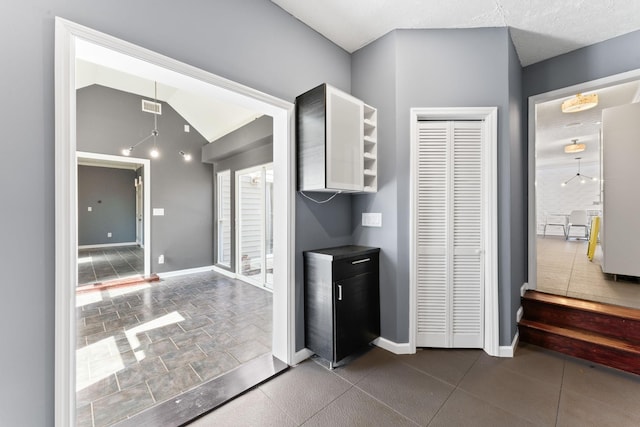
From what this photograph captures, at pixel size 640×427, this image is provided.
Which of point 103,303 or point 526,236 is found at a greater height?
point 526,236

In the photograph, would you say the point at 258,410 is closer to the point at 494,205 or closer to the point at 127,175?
the point at 494,205

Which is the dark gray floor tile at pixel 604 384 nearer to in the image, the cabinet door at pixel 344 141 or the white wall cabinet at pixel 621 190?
the white wall cabinet at pixel 621 190

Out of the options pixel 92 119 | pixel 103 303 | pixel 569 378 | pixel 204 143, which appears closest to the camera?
pixel 569 378

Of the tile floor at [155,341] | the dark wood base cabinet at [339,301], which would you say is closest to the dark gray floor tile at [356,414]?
the dark wood base cabinet at [339,301]

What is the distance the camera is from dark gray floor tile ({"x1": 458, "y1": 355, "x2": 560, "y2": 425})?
5.58ft

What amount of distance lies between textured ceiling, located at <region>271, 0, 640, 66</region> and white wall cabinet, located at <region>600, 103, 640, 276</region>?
154 cm

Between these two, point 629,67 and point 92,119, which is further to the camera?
point 92,119

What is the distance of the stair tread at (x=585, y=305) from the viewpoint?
235 cm

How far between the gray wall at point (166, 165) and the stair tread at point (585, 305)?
5.83 m

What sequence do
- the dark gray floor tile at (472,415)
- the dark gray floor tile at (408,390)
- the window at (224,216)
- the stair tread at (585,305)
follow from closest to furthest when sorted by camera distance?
the dark gray floor tile at (472,415), the dark gray floor tile at (408,390), the stair tread at (585,305), the window at (224,216)

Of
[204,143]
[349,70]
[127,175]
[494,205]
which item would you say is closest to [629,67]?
[494,205]

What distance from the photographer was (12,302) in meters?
1.15

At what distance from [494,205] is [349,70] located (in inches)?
80.2

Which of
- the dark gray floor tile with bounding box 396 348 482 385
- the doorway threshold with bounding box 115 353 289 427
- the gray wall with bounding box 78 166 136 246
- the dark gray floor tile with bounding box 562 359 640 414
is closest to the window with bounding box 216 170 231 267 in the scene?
the doorway threshold with bounding box 115 353 289 427
